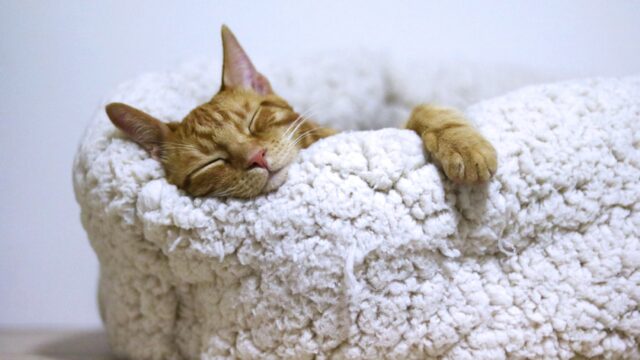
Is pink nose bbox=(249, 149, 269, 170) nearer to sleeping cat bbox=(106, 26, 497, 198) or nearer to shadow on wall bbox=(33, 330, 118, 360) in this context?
sleeping cat bbox=(106, 26, 497, 198)

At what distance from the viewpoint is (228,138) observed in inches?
42.5

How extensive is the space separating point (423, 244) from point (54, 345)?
1007 mm

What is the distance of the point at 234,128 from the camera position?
1.11 m

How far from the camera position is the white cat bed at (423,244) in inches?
35.5

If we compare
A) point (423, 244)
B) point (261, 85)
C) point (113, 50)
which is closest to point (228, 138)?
point (261, 85)

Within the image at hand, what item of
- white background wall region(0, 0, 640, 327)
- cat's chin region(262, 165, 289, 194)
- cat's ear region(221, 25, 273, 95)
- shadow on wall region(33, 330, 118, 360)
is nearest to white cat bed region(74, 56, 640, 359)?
cat's chin region(262, 165, 289, 194)

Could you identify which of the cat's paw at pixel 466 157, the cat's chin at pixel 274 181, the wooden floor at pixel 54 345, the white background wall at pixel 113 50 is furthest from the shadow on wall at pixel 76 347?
the cat's paw at pixel 466 157

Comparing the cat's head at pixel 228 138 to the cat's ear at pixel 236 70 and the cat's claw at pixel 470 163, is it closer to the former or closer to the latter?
the cat's ear at pixel 236 70

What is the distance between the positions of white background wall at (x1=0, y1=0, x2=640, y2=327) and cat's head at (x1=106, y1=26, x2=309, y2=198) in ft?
1.70

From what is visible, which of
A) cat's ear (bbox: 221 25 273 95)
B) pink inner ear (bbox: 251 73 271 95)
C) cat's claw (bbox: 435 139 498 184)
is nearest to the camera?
cat's claw (bbox: 435 139 498 184)

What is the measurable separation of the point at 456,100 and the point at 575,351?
0.81m

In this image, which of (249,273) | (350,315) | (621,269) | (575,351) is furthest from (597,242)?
(249,273)

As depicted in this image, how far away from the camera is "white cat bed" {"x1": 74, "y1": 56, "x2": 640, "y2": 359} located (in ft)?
2.96

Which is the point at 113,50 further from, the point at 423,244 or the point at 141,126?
the point at 423,244
